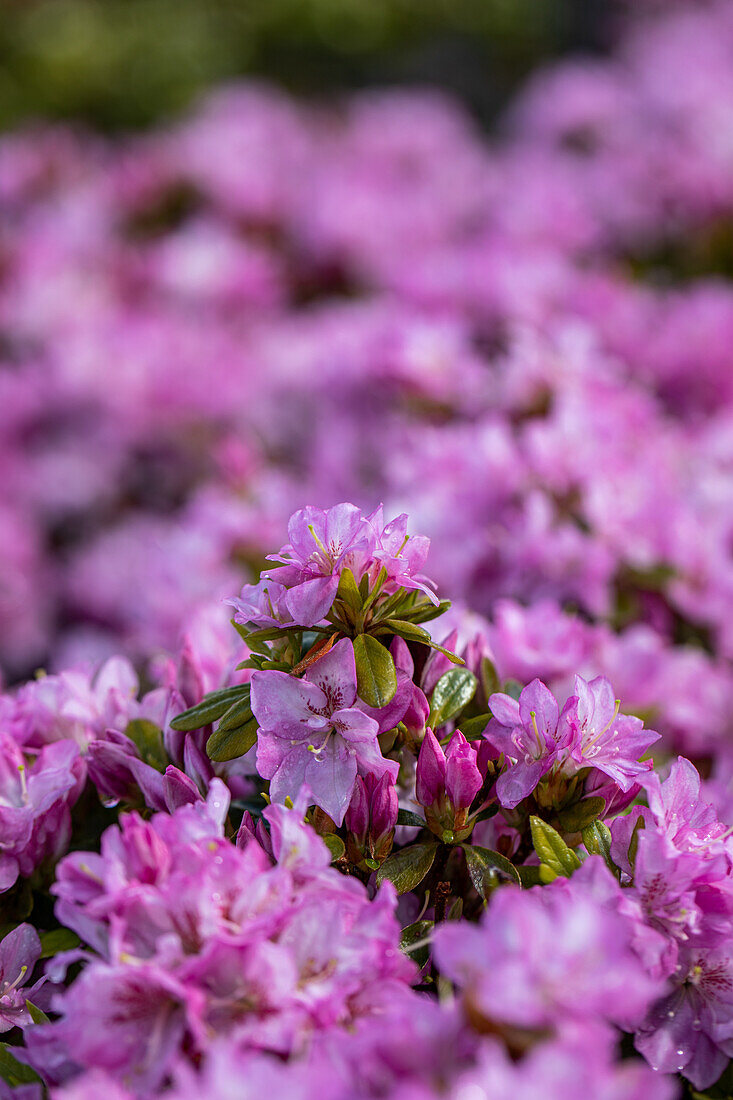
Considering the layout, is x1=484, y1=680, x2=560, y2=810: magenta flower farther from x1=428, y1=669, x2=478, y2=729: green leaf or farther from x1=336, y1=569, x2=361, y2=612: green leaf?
x1=336, y1=569, x2=361, y2=612: green leaf

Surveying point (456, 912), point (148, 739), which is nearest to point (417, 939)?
point (456, 912)

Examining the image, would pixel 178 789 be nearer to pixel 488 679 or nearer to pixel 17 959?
pixel 17 959

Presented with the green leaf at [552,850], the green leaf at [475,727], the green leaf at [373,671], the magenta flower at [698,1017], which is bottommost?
the magenta flower at [698,1017]

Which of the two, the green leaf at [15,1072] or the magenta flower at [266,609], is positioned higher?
the magenta flower at [266,609]

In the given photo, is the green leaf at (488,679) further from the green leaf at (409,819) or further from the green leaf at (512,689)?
the green leaf at (409,819)

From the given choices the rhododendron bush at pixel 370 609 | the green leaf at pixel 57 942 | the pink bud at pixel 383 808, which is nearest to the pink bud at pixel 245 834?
the rhododendron bush at pixel 370 609

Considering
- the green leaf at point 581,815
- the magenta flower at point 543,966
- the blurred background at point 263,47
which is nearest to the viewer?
the magenta flower at point 543,966
